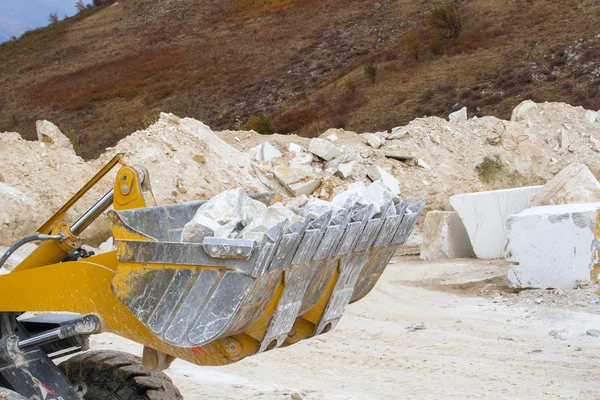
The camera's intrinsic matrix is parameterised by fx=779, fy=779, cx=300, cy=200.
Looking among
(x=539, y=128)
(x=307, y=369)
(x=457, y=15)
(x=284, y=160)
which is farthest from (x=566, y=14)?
(x=307, y=369)

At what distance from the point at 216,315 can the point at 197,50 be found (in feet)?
154

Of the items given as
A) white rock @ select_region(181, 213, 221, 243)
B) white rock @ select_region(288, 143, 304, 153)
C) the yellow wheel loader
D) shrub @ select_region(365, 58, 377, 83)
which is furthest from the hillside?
white rock @ select_region(181, 213, 221, 243)

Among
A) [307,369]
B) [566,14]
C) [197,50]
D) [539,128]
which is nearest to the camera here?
[307,369]

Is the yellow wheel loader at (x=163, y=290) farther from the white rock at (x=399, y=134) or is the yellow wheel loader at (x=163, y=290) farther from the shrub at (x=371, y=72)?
the shrub at (x=371, y=72)

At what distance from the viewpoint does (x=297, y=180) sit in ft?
53.8

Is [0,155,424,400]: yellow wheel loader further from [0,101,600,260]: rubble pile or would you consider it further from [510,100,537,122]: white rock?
[510,100,537,122]: white rock

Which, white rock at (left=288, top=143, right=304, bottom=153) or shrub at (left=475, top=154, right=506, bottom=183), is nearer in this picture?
white rock at (left=288, top=143, right=304, bottom=153)

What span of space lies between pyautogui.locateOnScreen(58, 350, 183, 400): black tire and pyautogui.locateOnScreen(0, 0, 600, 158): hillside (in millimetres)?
25154

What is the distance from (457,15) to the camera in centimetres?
3984

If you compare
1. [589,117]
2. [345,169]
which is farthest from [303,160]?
[589,117]

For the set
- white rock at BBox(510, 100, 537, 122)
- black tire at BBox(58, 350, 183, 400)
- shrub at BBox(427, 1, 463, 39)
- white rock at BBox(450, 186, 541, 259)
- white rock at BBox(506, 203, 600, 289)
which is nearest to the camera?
black tire at BBox(58, 350, 183, 400)

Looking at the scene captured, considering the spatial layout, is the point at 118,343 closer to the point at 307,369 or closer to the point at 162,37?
the point at 307,369

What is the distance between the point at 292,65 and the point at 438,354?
3778 cm

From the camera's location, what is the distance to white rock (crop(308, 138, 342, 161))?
18.2m
